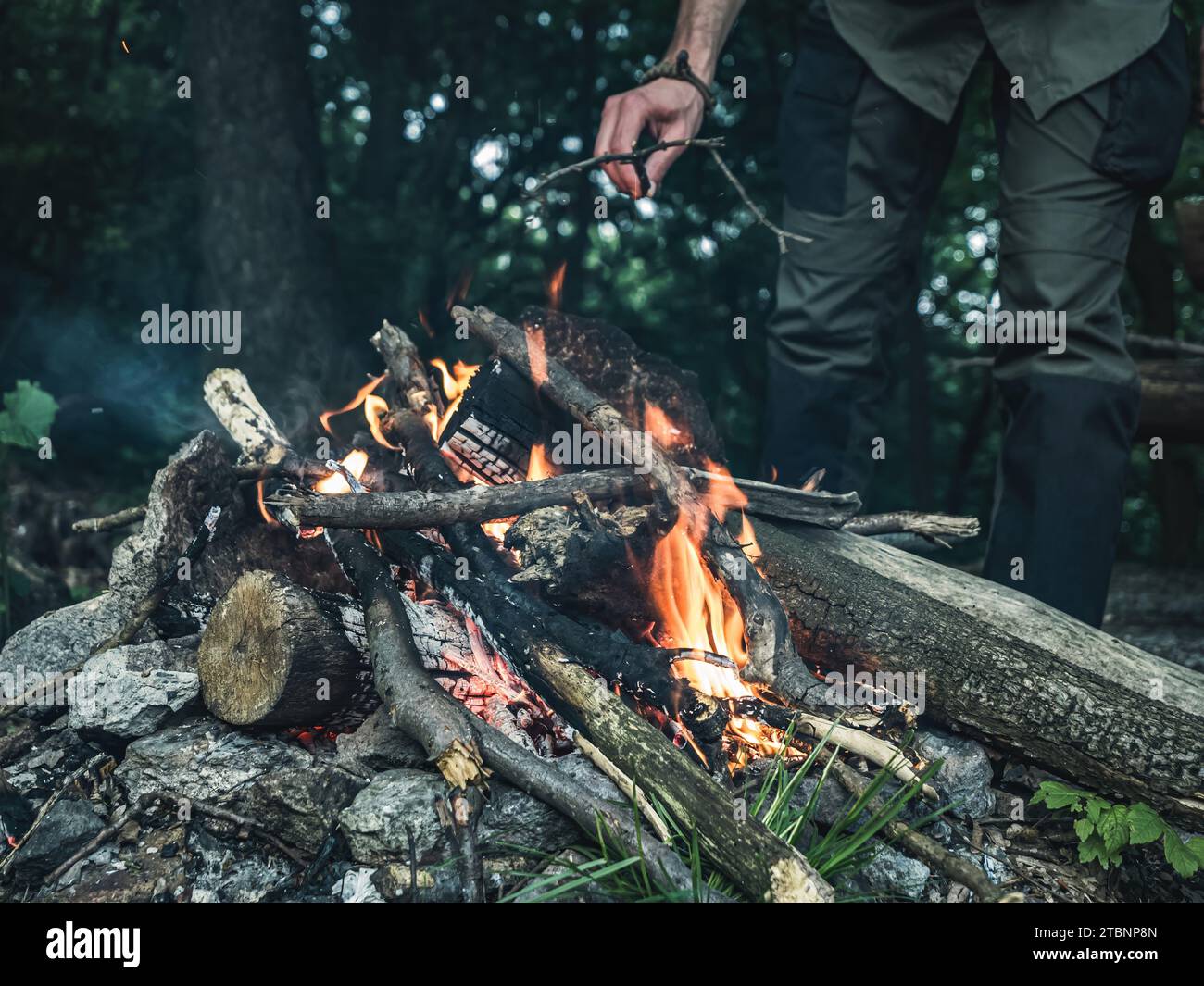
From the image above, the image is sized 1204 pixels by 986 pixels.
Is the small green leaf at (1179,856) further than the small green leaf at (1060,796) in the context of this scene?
No

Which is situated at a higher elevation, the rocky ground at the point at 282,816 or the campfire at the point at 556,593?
the campfire at the point at 556,593

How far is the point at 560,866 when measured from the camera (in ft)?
7.57

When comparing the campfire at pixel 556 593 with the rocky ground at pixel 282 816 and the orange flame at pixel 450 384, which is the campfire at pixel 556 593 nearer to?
the orange flame at pixel 450 384

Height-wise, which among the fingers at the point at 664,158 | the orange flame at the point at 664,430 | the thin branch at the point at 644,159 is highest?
the fingers at the point at 664,158

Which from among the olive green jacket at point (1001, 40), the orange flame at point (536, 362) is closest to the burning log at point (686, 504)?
the orange flame at point (536, 362)

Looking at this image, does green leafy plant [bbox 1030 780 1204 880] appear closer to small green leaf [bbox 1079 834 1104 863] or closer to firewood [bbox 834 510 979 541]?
small green leaf [bbox 1079 834 1104 863]

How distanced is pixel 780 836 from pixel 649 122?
2412mm

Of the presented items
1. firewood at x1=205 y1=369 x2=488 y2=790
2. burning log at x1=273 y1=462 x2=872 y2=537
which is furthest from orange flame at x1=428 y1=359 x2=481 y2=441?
firewood at x1=205 y1=369 x2=488 y2=790

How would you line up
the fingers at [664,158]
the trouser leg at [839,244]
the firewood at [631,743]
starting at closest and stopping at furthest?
1. the firewood at [631,743]
2. the fingers at [664,158]
3. the trouser leg at [839,244]

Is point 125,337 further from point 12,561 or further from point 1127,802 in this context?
point 1127,802

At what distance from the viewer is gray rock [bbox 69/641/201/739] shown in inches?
108

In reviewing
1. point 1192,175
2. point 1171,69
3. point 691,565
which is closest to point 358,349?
point 691,565

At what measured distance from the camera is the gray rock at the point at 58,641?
122 inches

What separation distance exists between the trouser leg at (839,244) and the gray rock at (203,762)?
7.15 ft
